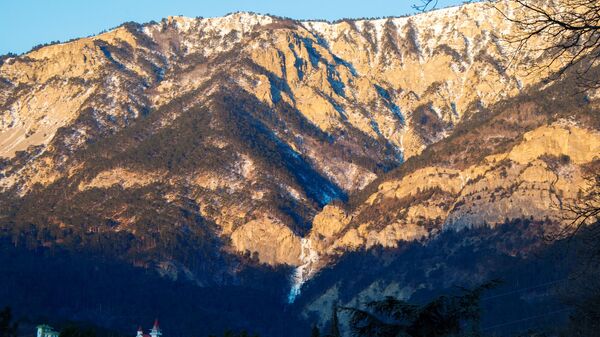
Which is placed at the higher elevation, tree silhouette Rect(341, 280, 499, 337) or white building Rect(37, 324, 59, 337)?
white building Rect(37, 324, 59, 337)

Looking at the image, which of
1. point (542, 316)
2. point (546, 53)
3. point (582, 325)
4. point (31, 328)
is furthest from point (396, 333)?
point (31, 328)

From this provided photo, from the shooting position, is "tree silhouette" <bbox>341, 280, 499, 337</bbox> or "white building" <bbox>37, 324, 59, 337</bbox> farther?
"white building" <bbox>37, 324, 59, 337</bbox>

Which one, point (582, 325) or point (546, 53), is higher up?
point (582, 325)

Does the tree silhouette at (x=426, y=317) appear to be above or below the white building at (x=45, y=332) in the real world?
below

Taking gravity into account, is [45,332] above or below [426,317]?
above

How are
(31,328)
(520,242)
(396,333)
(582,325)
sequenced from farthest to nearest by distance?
(520,242) < (31,328) < (582,325) < (396,333)

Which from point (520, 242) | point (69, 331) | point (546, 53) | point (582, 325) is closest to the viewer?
point (546, 53)

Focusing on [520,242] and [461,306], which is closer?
[461,306]

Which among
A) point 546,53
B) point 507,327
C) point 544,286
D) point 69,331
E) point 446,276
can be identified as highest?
point 446,276

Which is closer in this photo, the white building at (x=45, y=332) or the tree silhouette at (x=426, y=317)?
Result: the tree silhouette at (x=426, y=317)

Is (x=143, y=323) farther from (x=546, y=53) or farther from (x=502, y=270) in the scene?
(x=546, y=53)

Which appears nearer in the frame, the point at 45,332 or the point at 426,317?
the point at 426,317
